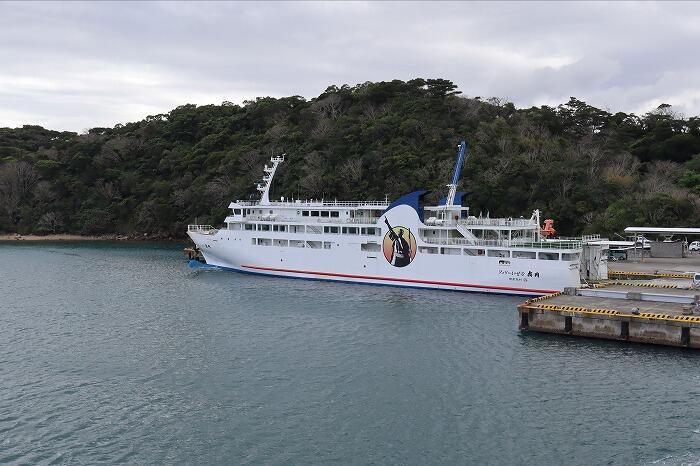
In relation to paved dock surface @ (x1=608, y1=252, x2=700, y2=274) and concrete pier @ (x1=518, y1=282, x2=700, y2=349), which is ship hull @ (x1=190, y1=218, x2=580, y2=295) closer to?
concrete pier @ (x1=518, y1=282, x2=700, y2=349)

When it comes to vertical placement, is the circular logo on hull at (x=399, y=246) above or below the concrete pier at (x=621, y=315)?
above

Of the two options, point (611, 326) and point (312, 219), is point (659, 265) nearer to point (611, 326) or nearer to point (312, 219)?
point (611, 326)

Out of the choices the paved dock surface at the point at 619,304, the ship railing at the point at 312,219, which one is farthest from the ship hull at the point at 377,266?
the paved dock surface at the point at 619,304

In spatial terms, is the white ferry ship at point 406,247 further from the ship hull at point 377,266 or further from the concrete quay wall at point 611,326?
the concrete quay wall at point 611,326

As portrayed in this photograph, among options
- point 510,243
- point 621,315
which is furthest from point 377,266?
point 621,315

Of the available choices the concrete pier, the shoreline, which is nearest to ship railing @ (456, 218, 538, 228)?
the concrete pier

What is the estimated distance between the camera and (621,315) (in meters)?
26.3

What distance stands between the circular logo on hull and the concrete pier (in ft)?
39.4

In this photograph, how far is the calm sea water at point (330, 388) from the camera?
17.0 m

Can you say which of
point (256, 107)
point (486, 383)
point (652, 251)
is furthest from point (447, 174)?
point (486, 383)

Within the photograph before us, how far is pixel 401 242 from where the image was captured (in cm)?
4225

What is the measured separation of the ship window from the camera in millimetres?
43553

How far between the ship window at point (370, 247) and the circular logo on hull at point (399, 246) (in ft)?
2.18

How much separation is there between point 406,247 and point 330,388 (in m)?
21.5
